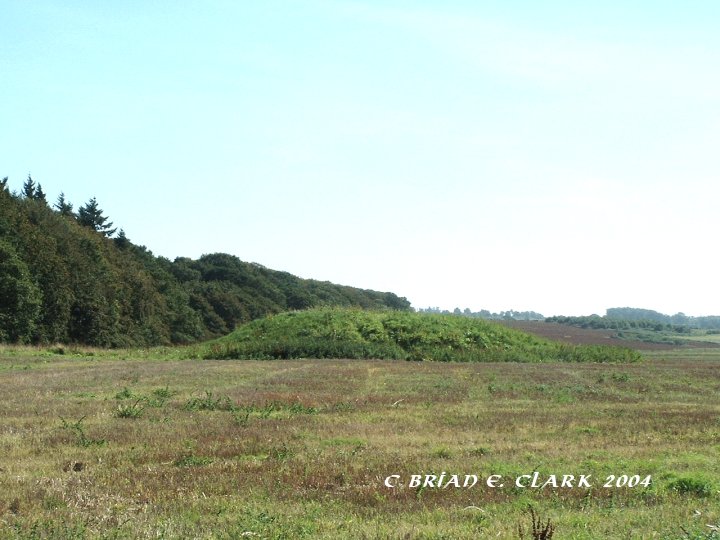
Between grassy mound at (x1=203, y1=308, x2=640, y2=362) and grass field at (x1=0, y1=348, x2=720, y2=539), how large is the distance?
2108 cm

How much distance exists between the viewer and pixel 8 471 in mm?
11773

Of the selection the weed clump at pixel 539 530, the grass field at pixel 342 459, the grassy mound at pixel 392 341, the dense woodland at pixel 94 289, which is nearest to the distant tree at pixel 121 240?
the dense woodland at pixel 94 289

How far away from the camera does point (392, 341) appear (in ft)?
169

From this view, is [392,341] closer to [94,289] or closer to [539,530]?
[94,289]

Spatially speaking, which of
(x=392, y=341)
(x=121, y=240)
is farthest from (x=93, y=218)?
(x=392, y=341)

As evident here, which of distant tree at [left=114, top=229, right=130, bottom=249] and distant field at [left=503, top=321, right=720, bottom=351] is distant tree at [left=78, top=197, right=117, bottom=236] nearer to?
distant tree at [left=114, top=229, right=130, bottom=249]

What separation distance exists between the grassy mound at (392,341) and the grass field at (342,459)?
2108 cm

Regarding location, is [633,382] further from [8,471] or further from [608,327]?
[608,327]

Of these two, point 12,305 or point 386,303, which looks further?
point 386,303

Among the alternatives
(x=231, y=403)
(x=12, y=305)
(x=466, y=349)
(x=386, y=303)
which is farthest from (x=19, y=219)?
(x=386, y=303)

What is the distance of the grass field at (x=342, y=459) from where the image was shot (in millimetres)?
8938

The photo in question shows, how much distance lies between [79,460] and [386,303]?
177 metres

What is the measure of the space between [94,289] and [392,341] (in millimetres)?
35293

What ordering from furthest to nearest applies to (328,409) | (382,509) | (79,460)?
(328,409) → (79,460) → (382,509)
